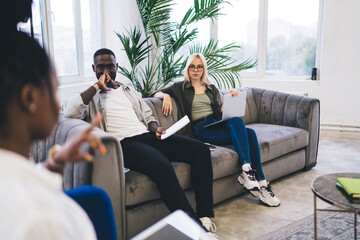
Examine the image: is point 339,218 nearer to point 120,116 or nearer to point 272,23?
point 120,116

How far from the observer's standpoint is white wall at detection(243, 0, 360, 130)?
4102 mm

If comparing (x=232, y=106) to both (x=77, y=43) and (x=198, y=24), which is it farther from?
(x=198, y=24)

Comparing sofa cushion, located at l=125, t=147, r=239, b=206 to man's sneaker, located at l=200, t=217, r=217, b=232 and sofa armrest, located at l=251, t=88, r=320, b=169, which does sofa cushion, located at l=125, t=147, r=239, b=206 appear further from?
sofa armrest, located at l=251, t=88, r=320, b=169

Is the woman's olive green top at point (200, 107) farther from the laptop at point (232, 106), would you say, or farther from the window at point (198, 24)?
the window at point (198, 24)

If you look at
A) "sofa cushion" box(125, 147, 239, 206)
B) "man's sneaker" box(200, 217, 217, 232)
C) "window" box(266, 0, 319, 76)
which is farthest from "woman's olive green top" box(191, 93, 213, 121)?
"window" box(266, 0, 319, 76)

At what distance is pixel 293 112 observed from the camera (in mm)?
2949

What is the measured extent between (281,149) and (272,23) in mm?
2501

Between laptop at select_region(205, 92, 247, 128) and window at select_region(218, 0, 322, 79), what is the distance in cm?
222

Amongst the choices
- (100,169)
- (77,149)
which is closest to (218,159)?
(100,169)

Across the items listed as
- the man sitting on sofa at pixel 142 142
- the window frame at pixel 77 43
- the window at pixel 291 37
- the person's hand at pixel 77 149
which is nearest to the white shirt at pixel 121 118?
the man sitting on sofa at pixel 142 142

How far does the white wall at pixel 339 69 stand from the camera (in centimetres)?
410

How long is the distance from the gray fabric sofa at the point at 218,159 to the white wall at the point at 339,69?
4.90 feet

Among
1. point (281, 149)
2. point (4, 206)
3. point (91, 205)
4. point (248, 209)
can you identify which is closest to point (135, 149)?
point (91, 205)

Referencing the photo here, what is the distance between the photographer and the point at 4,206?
41cm
